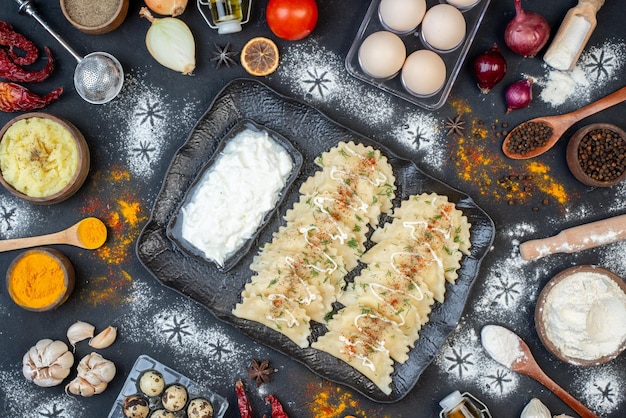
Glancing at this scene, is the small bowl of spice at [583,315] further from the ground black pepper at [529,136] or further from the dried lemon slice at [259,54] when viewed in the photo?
the dried lemon slice at [259,54]

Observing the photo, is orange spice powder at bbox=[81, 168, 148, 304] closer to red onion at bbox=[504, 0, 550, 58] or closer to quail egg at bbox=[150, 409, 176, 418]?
quail egg at bbox=[150, 409, 176, 418]

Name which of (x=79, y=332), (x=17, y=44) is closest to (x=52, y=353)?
(x=79, y=332)

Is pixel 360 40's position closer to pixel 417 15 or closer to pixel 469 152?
pixel 417 15

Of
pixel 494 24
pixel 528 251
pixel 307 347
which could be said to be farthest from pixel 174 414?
pixel 494 24

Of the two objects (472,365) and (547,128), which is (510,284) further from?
(547,128)

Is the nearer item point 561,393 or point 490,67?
point 490,67
